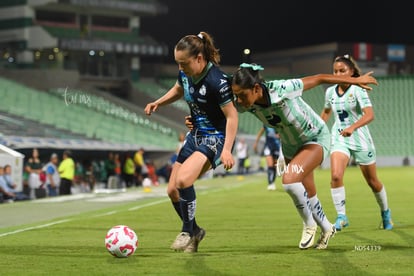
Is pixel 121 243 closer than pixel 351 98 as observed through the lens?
Yes

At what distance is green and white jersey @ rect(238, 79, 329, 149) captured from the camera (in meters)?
8.40

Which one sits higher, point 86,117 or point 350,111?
point 350,111

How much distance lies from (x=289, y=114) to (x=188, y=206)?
4.80 ft

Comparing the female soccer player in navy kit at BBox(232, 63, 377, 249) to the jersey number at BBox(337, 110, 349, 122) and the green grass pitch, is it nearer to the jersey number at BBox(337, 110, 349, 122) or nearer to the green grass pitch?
the green grass pitch

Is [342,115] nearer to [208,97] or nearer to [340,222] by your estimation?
[340,222]

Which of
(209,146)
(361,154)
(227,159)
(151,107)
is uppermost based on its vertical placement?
(151,107)

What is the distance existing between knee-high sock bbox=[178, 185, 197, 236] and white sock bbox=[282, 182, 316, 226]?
99cm

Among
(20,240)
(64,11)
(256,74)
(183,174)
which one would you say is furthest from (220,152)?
(64,11)

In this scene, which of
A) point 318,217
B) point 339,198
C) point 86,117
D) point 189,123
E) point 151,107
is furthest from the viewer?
point 86,117

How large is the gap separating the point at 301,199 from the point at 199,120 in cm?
136

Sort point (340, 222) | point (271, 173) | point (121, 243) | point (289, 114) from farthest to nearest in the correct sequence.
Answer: point (271, 173)
point (340, 222)
point (289, 114)
point (121, 243)

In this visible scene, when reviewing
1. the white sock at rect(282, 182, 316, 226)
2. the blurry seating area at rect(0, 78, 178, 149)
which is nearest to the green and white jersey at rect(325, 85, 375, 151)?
the white sock at rect(282, 182, 316, 226)

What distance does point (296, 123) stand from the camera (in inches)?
346

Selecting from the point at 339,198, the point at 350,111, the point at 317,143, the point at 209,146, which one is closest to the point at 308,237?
the point at 317,143
